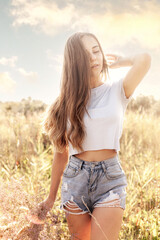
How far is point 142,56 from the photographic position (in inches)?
80.0

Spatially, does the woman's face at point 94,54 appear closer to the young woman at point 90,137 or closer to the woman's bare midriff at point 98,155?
the young woman at point 90,137

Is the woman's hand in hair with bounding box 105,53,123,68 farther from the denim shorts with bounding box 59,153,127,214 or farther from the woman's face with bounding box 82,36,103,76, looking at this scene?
the denim shorts with bounding box 59,153,127,214

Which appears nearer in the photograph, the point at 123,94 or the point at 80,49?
the point at 123,94

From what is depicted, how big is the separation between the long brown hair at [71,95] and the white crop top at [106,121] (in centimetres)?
12

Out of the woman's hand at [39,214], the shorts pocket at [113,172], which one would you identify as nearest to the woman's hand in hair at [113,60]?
the shorts pocket at [113,172]

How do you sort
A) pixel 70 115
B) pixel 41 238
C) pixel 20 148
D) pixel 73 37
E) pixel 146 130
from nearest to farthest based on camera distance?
pixel 41 238, pixel 70 115, pixel 73 37, pixel 20 148, pixel 146 130

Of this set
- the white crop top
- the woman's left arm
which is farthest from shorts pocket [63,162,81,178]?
the woman's left arm

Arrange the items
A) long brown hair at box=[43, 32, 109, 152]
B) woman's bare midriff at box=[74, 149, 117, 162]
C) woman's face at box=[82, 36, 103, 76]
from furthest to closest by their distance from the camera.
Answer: woman's face at box=[82, 36, 103, 76]
long brown hair at box=[43, 32, 109, 152]
woman's bare midriff at box=[74, 149, 117, 162]

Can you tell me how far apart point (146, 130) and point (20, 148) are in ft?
10.7

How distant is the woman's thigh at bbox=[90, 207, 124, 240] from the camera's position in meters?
1.75

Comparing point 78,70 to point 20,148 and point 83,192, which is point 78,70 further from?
point 20,148

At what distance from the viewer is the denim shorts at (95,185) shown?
1.82 m

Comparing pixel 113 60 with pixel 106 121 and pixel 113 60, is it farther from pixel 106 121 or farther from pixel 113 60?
pixel 106 121

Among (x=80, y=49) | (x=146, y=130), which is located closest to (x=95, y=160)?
(x=80, y=49)
